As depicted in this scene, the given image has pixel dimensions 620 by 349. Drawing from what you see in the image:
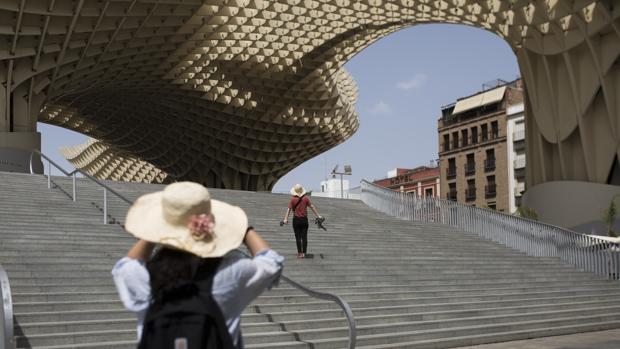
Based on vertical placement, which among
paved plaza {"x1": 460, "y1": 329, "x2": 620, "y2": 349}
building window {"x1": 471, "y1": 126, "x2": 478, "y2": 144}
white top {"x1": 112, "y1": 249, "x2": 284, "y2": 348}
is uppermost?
building window {"x1": 471, "y1": 126, "x2": 478, "y2": 144}

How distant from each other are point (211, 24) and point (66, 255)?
2178 cm

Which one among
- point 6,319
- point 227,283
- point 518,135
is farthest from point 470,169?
point 227,283

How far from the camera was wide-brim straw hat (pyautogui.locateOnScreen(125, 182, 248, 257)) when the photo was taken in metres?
2.36

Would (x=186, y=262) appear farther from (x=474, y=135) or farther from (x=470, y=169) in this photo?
(x=474, y=135)

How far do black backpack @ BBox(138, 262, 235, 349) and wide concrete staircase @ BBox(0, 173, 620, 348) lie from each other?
20.1 feet

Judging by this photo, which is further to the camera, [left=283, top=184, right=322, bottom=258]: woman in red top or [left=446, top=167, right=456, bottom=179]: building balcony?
[left=446, top=167, right=456, bottom=179]: building balcony

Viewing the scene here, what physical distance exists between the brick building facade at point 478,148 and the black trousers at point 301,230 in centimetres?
4552

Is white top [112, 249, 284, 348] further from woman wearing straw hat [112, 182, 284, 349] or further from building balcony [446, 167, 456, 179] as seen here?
building balcony [446, 167, 456, 179]

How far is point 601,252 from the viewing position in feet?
56.0

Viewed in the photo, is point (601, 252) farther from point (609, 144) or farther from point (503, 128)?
point (503, 128)

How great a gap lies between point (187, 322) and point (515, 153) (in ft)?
185

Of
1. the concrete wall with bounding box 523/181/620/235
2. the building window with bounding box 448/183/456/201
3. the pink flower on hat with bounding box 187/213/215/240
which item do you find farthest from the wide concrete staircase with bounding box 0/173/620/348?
the building window with bounding box 448/183/456/201

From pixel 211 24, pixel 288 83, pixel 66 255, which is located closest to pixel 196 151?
pixel 288 83

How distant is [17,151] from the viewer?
27109 mm
